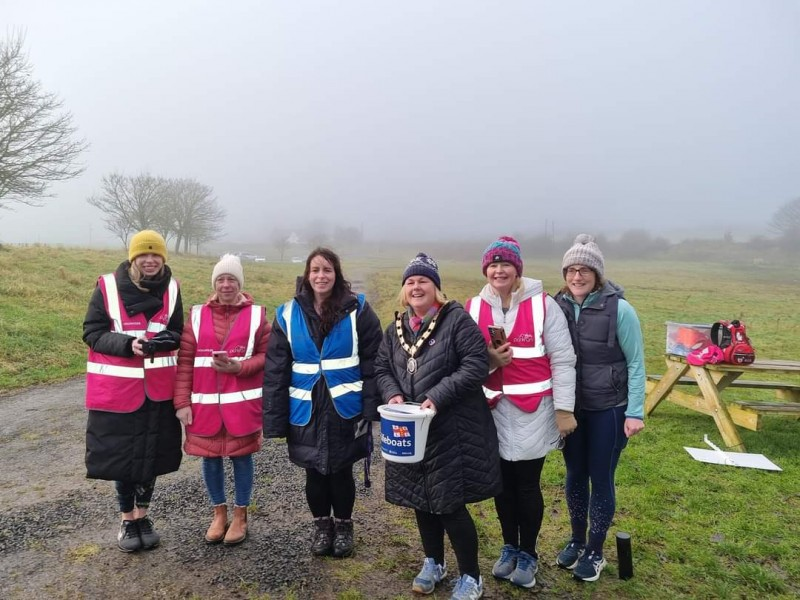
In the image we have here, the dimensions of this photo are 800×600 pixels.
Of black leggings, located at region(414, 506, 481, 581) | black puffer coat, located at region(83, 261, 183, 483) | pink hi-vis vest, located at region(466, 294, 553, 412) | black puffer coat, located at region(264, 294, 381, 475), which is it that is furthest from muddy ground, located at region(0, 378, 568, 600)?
pink hi-vis vest, located at region(466, 294, 553, 412)

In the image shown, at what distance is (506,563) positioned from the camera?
3.73m

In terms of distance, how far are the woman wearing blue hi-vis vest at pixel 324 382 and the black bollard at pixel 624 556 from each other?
2.06 metres

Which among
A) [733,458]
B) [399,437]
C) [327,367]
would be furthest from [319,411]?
[733,458]

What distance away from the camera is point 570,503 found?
390cm

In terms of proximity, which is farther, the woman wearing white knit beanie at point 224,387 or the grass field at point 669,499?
the woman wearing white knit beanie at point 224,387

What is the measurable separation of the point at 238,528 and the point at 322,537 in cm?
75

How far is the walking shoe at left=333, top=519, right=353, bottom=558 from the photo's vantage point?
395cm

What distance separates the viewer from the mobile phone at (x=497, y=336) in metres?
3.38

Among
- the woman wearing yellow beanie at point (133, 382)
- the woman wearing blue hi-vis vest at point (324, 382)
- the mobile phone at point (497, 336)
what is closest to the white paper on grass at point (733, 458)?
the mobile phone at point (497, 336)

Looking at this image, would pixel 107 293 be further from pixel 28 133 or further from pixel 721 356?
pixel 28 133

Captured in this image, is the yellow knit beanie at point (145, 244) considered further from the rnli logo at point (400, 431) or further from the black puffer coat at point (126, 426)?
the rnli logo at point (400, 431)

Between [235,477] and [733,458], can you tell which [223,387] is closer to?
[235,477]

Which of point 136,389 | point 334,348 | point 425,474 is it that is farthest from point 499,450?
point 136,389

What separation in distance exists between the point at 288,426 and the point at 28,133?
28.1 m
